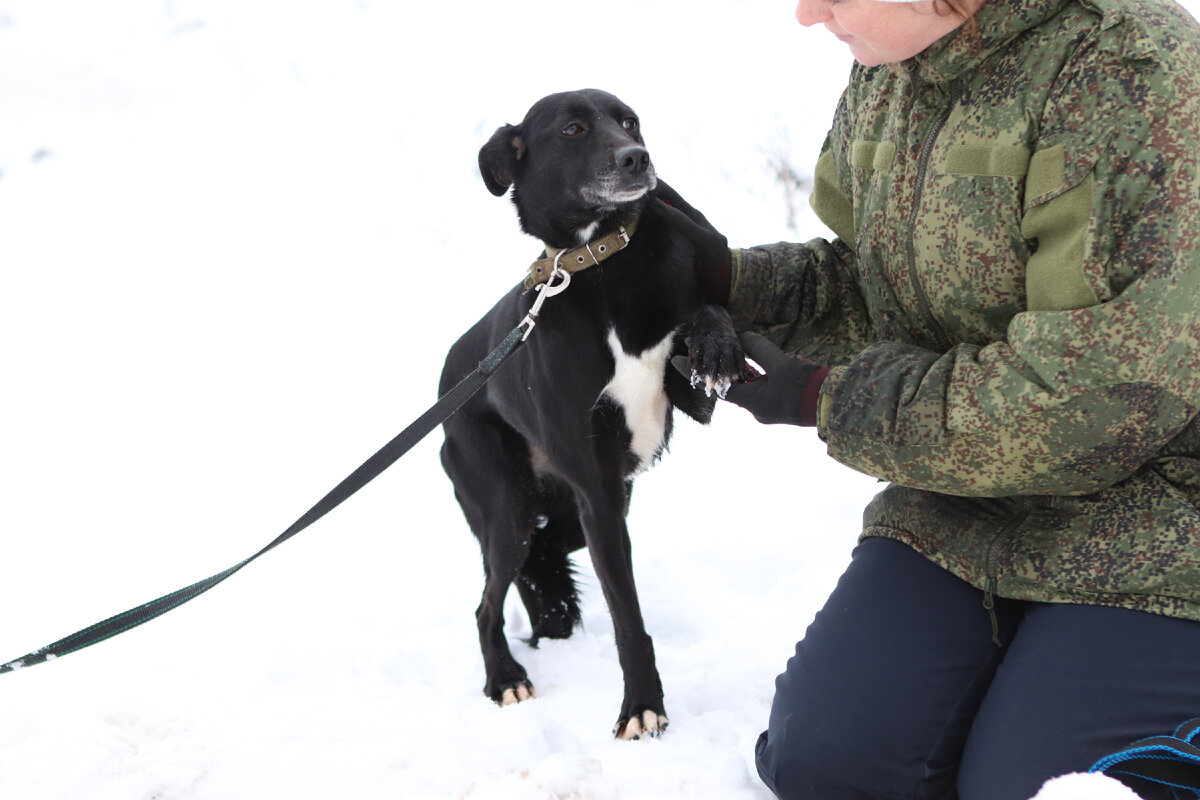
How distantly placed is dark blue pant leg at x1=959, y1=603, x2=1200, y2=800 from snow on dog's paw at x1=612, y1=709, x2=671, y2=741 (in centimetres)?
63

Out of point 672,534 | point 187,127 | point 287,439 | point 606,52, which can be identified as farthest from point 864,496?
point 187,127

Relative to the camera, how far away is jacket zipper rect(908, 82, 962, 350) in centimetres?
154

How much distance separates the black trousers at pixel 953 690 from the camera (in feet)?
4.39

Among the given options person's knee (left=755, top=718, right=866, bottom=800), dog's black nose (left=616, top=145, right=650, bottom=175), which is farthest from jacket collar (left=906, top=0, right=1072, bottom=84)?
person's knee (left=755, top=718, right=866, bottom=800)

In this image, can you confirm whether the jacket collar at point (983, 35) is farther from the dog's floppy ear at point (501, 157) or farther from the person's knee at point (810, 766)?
the person's knee at point (810, 766)

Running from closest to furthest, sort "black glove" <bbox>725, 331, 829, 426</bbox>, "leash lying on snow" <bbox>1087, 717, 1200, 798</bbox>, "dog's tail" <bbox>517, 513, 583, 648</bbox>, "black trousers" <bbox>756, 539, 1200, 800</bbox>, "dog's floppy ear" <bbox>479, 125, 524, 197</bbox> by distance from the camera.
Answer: "leash lying on snow" <bbox>1087, 717, 1200, 798</bbox>
"black trousers" <bbox>756, 539, 1200, 800</bbox>
"black glove" <bbox>725, 331, 829, 426</bbox>
"dog's floppy ear" <bbox>479, 125, 524, 197</bbox>
"dog's tail" <bbox>517, 513, 583, 648</bbox>

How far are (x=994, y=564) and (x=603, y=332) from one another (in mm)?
838

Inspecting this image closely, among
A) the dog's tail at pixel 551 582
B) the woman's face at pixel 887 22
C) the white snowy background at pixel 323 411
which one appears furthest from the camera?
the dog's tail at pixel 551 582

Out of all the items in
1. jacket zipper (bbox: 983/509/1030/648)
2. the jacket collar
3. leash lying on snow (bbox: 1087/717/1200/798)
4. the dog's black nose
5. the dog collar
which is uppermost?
the dog's black nose

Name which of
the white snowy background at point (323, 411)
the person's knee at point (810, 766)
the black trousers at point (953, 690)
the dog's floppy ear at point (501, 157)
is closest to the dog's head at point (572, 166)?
the dog's floppy ear at point (501, 157)

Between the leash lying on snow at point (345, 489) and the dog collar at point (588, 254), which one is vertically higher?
the dog collar at point (588, 254)

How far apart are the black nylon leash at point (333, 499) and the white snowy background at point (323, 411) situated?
0.47 meters

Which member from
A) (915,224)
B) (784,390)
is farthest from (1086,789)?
(915,224)

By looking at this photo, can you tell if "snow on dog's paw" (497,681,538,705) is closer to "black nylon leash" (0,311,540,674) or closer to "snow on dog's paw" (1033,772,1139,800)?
"black nylon leash" (0,311,540,674)
